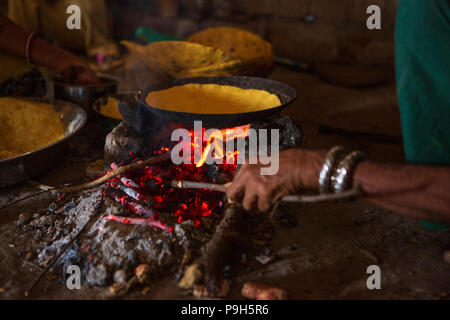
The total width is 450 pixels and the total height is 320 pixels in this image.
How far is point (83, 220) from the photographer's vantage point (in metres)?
1.89

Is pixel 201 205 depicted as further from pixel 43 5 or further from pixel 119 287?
pixel 43 5

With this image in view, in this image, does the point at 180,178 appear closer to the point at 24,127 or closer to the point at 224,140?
the point at 224,140

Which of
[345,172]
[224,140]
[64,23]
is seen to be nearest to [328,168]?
[345,172]

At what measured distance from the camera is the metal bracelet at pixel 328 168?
1394 mm

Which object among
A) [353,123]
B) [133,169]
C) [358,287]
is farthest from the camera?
[353,123]

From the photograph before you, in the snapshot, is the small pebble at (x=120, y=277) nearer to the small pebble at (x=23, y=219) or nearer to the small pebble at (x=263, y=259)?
the small pebble at (x=263, y=259)

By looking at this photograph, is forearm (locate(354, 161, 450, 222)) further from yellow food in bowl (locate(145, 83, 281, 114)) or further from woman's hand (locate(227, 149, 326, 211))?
yellow food in bowl (locate(145, 83, 281, 114))

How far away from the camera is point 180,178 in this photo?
2086 mm

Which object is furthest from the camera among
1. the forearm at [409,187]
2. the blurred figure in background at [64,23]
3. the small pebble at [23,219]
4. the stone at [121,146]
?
the blurred figure in background at [64,23]

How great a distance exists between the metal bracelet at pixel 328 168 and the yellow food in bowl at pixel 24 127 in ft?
6.47

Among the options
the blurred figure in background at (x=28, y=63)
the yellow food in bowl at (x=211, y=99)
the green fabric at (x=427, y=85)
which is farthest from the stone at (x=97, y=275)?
the blurred figure in background at (x=28, y=63)

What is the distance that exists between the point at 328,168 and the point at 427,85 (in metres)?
0.57

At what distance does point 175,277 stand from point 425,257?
1.18m
